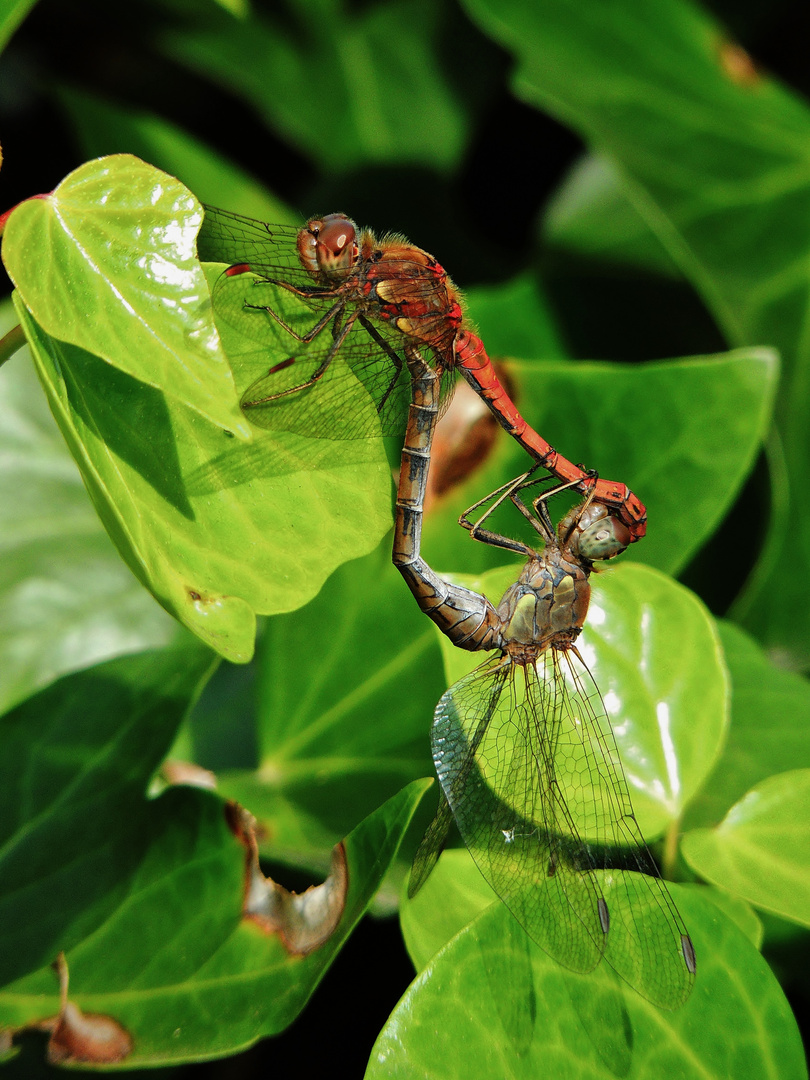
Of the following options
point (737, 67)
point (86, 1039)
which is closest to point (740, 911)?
point (86, 1039)

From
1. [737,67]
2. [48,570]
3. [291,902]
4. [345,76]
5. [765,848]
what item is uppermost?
[737,67]

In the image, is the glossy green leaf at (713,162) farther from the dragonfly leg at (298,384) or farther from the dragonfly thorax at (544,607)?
the dragonfly leg at (298,384)

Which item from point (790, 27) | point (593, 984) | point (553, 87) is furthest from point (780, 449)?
point (790, 27)

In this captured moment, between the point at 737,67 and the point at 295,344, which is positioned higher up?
the point at 737,67

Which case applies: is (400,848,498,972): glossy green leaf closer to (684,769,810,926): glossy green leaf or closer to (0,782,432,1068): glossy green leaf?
(0,782,432,1068): glossy green leaf

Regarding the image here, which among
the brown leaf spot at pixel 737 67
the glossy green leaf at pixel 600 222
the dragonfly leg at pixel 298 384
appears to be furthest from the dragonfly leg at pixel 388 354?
the brown leaf spot at pixel 737 67

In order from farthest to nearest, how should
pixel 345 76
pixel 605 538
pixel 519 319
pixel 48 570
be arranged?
pixel 345 76 → pixel 519 319 → pixel 48 570 → pixel 605 538

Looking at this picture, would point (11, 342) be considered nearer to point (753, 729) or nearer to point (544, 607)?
point (544, 607)

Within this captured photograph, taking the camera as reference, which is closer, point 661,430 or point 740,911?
point 740,911
